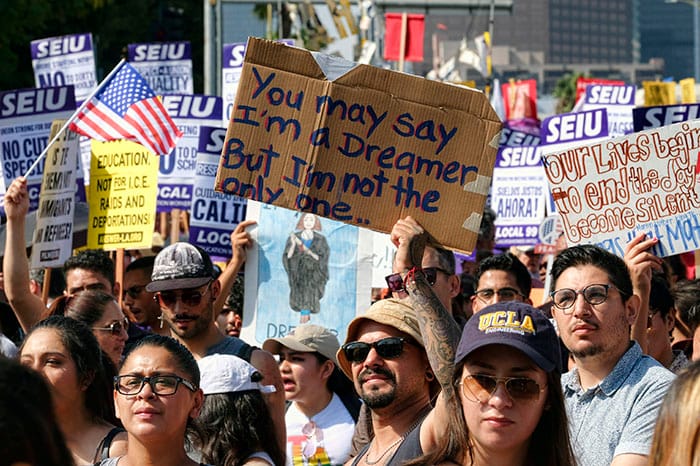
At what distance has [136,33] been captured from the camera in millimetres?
26141

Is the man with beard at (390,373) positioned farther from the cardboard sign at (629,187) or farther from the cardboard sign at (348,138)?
the cardboard sign at (629,187)

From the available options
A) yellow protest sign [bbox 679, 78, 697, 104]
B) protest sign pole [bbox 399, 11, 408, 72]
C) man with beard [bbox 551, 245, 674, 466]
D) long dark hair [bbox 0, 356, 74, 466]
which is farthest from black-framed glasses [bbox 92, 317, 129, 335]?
protest sign pole [bbox 399, 11, 408, 72]

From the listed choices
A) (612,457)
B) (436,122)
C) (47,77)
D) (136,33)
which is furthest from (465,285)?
(136,33)

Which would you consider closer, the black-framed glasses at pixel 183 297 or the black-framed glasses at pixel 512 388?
the black-framed glasses at pixel 512 388

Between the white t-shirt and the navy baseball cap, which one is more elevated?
the navy baseball cap

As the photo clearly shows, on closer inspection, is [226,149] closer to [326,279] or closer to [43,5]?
[326,279]

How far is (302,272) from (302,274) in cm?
1

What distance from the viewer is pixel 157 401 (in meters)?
4.79

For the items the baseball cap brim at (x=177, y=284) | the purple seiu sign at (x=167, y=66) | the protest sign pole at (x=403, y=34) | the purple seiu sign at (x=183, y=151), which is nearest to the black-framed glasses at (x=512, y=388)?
the baseball cap brim at (x=177, y=284)

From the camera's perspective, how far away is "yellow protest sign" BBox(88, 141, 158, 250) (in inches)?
391

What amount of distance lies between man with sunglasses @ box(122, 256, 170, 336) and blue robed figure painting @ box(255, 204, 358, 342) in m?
0.62

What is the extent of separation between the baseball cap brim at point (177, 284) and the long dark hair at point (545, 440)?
2.96 meters

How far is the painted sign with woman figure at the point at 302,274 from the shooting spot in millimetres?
8227

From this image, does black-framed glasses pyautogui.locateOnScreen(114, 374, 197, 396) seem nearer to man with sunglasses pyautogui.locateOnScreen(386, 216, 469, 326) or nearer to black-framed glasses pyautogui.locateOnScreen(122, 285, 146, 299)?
man with sunglasses pyautogui.locateOnScreen(386, 216, 469, 326)
